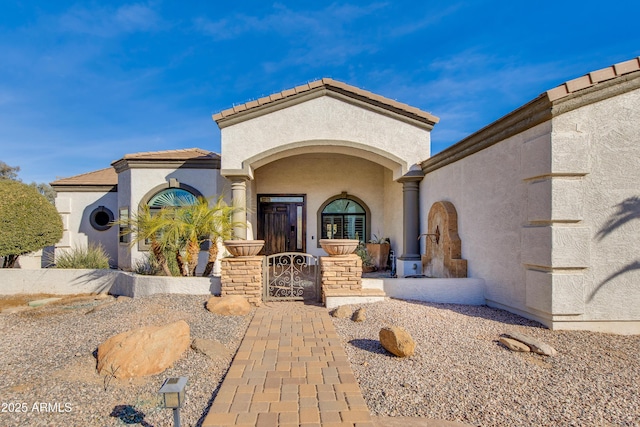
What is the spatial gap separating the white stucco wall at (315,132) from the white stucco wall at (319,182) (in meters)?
3.10

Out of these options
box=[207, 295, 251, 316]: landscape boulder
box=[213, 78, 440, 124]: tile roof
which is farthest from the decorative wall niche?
box=[207, 295, 251, 316]: landscape boulder

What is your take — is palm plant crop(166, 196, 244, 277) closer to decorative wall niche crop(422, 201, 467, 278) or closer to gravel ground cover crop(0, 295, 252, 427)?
gravel ground cover crop(0, 295, 252, 427)

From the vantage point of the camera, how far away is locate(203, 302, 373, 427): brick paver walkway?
2.87m

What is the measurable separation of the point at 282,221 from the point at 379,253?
3.88 m

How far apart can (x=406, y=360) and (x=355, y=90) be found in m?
7.28

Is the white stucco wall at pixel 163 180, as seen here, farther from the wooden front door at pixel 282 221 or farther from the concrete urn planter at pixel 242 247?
the concrete urn planter at pixel 242 247

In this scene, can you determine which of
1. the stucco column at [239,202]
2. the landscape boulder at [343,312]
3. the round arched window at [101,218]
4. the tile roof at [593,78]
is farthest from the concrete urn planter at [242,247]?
the round arched window at [101,218]

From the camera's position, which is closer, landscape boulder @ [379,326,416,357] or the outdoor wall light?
the outdoor wall light

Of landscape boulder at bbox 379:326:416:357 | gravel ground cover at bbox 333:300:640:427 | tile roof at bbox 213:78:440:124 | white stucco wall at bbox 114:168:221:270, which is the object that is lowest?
gravel ground cover at bbox 333:300:640:427

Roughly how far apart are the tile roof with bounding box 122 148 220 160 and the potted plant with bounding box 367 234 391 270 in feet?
20.3

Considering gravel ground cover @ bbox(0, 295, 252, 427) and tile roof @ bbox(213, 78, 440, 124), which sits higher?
tile roof @ bbox(213, 78, 440, 124)

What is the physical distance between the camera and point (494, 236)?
6254 mm

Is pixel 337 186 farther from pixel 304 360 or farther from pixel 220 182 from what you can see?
pixel 304 360

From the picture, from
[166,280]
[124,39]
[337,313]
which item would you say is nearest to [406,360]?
[337,313]
